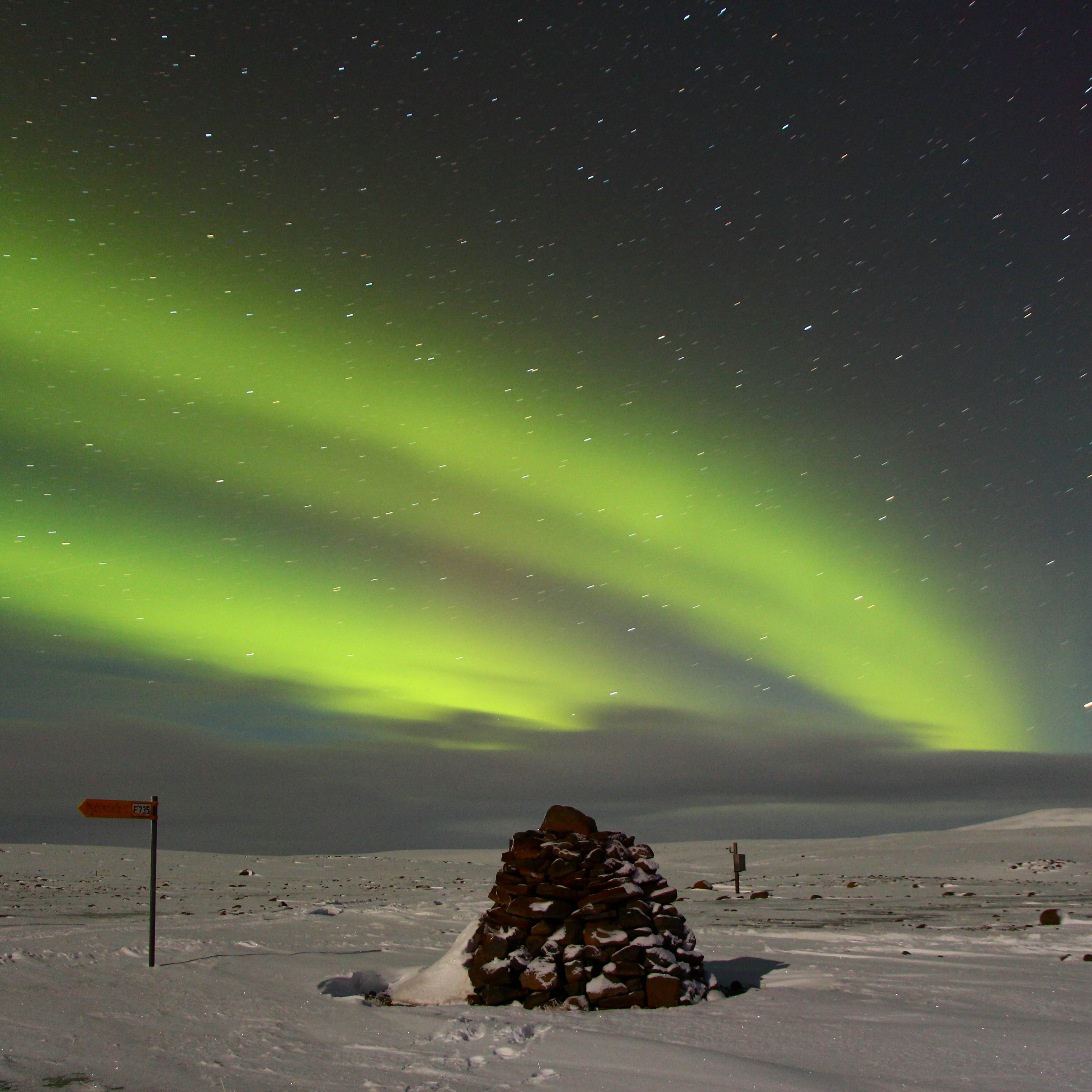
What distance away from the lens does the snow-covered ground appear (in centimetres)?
739

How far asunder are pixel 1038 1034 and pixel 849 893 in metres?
26.0

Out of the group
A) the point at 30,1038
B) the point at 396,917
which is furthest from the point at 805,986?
the point at 396,917

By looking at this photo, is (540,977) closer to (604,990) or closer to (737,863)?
(604,990)

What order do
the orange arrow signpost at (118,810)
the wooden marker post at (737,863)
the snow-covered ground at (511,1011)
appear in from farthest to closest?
the wooden marker post at (737,863) → the orange arrow signpost at (118,810) → the snow-covered ground at (511,1011)

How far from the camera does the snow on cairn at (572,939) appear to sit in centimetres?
1121

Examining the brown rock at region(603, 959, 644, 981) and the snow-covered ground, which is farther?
the brown rock at region(603, 959, 644, 981)

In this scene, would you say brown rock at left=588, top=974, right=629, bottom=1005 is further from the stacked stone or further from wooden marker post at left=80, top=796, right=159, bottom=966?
wooden marker post at left=80, top=796, right=159, bottom=966

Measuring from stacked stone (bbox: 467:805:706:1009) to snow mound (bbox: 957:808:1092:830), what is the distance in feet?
227

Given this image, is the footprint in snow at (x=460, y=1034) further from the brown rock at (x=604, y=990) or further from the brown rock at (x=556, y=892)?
the brown rock at (x=556, y=892)

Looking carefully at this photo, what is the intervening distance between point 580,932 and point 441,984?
193 cm

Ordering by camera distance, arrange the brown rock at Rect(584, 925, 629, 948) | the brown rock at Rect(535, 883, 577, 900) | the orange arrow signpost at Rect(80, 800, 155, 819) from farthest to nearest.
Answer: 1. the orange arrow signpost at Rect(80, 800, 155, 819)
2. the brown rock at Rect(535, 883, 577, 900)
3. the brown rock at Rect(584, 925, 629, 948)

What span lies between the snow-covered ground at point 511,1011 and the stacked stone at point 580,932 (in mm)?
462

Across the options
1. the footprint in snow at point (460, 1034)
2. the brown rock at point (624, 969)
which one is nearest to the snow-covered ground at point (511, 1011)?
the footprint in snow at point (460, 1034)

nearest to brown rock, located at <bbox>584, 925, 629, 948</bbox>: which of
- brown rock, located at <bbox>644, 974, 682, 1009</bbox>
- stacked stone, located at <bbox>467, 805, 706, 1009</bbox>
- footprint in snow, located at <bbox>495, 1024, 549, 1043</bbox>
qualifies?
stacked stone, located at <bbox>467, 805, 706, 1009</bbox>
